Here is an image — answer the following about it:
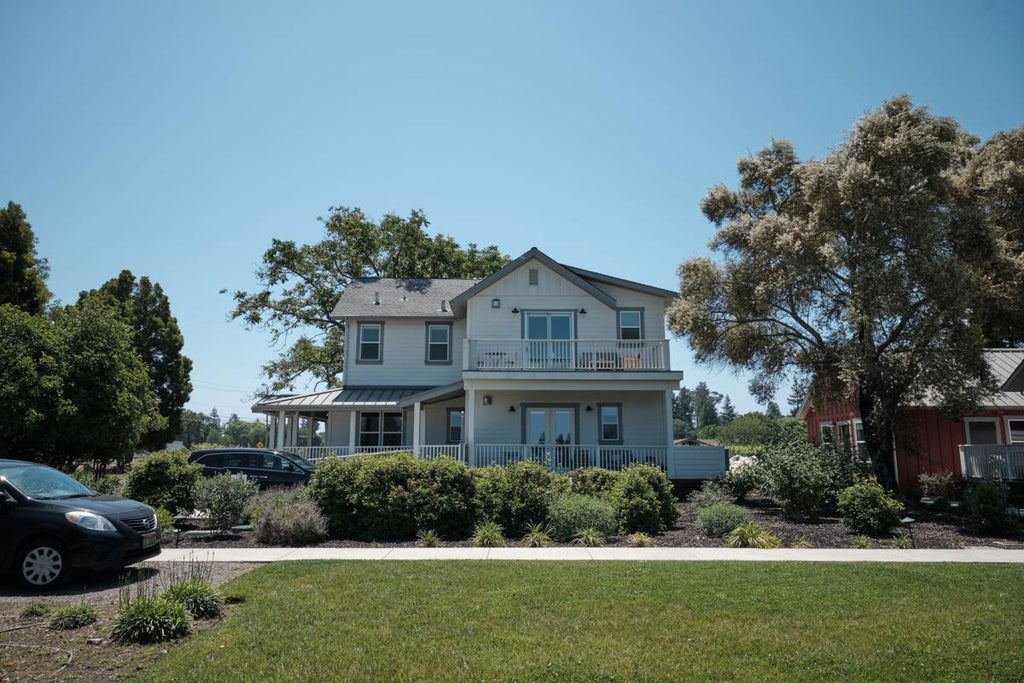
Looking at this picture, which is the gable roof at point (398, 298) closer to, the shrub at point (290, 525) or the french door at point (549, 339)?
the french door at point (549, 339)

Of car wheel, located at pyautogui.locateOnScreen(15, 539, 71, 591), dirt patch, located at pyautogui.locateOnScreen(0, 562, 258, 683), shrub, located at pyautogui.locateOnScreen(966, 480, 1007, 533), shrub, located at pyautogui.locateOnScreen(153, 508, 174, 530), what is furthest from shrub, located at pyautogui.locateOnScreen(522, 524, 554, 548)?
shrub, located at pyautogui.locateOnScreen(966, 480, 1007, 533)

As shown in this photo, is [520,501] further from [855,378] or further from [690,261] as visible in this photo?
[690,261]

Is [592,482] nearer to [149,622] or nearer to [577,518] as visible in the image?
[577,518]

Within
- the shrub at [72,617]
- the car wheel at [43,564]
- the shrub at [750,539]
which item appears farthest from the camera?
the shrub at [750,539]

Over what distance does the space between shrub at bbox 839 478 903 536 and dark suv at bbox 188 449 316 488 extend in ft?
42.6

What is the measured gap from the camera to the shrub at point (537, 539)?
11352 mm

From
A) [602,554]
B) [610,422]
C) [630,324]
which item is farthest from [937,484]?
[602,554]

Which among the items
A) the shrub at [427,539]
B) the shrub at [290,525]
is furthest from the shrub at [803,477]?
the shrub at [290,525]

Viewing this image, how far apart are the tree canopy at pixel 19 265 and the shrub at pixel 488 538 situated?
19.5 m

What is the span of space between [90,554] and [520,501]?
7.23 metres

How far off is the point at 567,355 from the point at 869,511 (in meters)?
11.1

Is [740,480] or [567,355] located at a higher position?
[567,355]

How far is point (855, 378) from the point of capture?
16828mm

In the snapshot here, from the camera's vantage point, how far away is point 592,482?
1388 cm
